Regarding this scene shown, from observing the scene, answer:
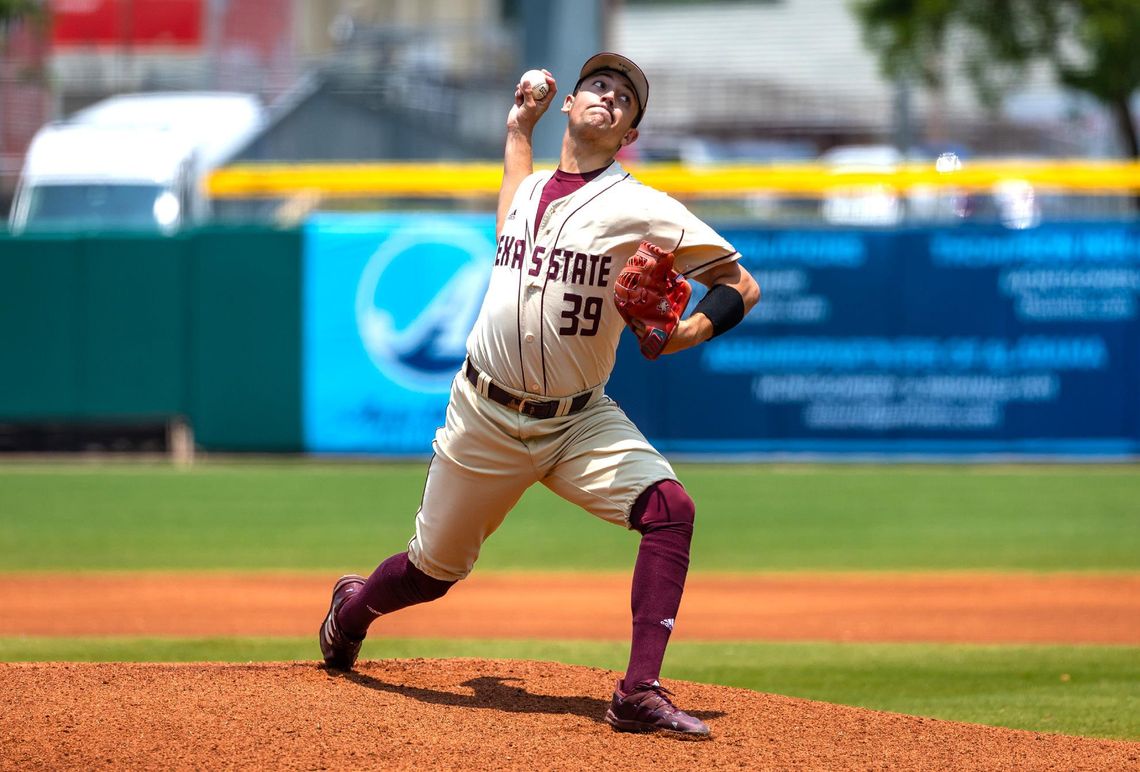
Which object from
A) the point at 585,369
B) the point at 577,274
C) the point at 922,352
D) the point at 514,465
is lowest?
the point at 922,352

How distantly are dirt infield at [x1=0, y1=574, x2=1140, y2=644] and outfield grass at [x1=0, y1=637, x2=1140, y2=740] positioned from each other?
0.35 m

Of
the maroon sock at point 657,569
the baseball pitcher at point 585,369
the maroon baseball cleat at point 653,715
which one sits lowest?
the maroon baseball cleat at point 653,715

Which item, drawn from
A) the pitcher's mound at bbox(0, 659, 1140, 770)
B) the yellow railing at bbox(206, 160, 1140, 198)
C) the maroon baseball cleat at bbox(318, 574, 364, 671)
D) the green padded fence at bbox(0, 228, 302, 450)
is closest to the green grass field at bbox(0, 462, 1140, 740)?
the green padded fence at bbox(0, 228, 302, 450)

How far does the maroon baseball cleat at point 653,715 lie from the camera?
14.4 ft

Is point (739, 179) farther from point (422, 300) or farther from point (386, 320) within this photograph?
point (386, 320)

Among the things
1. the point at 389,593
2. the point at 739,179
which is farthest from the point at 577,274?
the point at 739,179

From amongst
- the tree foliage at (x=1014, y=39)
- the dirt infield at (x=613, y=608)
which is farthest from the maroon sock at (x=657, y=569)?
the tree foliage at (x=1014, y=39)

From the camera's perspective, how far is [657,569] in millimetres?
4477

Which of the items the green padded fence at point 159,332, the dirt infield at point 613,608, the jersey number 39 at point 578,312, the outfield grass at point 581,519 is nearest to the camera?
the jersey number 39 at point 578,312

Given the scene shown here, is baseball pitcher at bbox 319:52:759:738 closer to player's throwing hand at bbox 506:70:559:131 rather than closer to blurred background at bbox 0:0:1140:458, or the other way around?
player's throwing hand at bbox 506:70:559:131

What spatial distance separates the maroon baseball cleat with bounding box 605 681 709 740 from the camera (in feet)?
14.4

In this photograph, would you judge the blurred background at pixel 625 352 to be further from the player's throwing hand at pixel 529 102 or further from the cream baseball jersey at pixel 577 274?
the cream baseball jersey at pixel 577 274

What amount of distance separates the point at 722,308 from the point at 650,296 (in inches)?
12.7

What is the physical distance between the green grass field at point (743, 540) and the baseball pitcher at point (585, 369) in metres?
1.52
